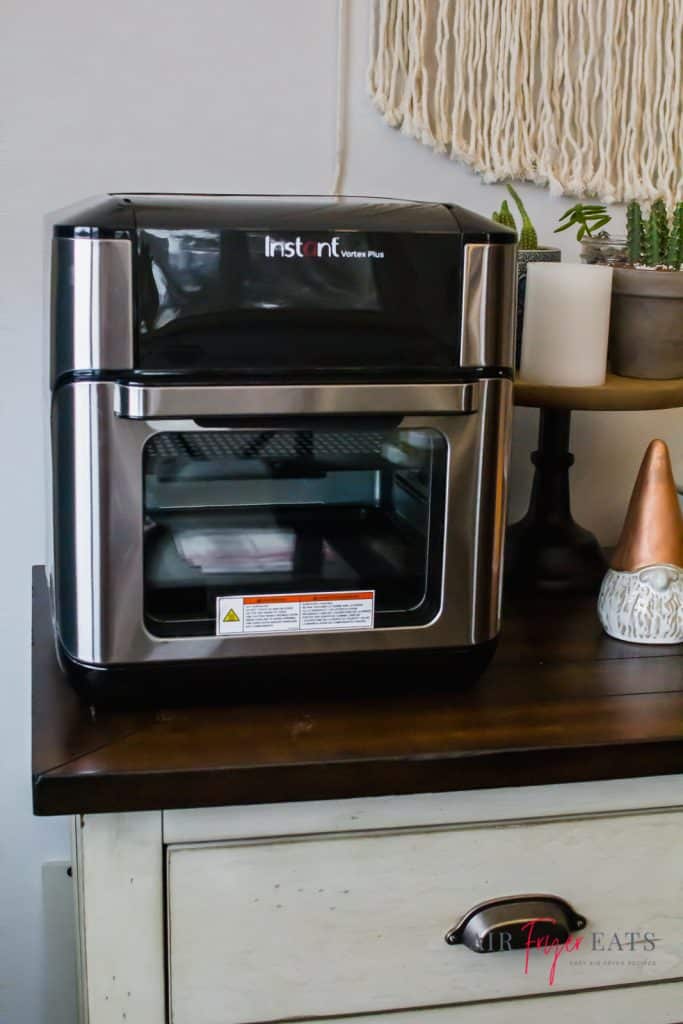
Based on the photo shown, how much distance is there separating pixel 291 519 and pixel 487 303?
22 cm

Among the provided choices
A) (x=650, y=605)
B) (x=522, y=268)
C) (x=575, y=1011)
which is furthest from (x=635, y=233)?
(x=575, y=1011)

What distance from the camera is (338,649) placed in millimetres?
884

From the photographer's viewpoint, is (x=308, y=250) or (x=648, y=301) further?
(x=648, y=301)

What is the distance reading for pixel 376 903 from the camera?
872mm

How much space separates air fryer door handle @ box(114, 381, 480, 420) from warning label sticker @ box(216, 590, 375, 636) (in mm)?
137

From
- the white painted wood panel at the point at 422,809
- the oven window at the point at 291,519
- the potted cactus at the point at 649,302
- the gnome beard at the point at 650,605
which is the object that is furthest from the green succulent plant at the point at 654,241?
the white painted wood panel at the point at 422,809

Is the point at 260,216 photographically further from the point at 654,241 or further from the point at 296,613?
the point at 654,241

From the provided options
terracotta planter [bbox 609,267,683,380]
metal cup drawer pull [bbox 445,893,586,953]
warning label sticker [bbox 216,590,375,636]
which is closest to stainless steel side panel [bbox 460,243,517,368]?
warning label sticker [bbox 216,590,375,636]

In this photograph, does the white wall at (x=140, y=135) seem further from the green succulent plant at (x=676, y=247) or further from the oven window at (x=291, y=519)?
the oven window at (x=291, y=519)

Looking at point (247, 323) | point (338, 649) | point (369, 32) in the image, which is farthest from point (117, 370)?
point (369, 32)

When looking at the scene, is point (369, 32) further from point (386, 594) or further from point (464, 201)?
point (386, 594)

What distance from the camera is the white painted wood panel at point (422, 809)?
833mm

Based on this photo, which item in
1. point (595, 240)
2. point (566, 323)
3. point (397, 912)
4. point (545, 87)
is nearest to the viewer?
point (397, 912)

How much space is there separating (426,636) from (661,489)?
31 cm
